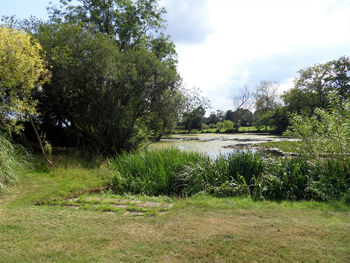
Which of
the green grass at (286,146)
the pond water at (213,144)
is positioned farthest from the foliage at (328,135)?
the pond water at (213,144)

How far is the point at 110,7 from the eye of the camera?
17.7m

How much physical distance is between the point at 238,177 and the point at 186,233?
3.11 metres

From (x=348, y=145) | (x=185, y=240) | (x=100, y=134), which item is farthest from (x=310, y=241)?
(x=100, y=134)

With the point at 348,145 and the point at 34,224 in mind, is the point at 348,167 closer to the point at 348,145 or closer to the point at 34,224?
the point at 348,145

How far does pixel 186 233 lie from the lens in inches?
116

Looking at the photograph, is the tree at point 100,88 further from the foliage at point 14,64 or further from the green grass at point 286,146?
the green grass at point 286,146

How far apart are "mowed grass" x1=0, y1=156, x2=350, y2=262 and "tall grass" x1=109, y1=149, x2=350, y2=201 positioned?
0.65 metres

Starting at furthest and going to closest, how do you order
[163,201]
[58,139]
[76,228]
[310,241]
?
1. [58,139]
2. [163,201]
3. [76,228]
4. [310,241]

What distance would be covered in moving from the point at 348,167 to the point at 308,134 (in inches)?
49.5

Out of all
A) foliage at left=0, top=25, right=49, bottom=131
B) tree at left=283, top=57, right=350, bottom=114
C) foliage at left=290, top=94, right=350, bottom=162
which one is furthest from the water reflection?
tree at left=283, top=57, right=350, bottom=114

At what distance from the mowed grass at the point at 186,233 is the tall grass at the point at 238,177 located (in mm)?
654

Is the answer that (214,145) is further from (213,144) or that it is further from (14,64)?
(14,64)

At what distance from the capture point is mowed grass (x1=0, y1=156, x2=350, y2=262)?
243 centimetres

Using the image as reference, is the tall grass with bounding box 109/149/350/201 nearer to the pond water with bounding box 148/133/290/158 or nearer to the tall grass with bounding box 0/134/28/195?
the pond water with bounding box 148/133/290/158
